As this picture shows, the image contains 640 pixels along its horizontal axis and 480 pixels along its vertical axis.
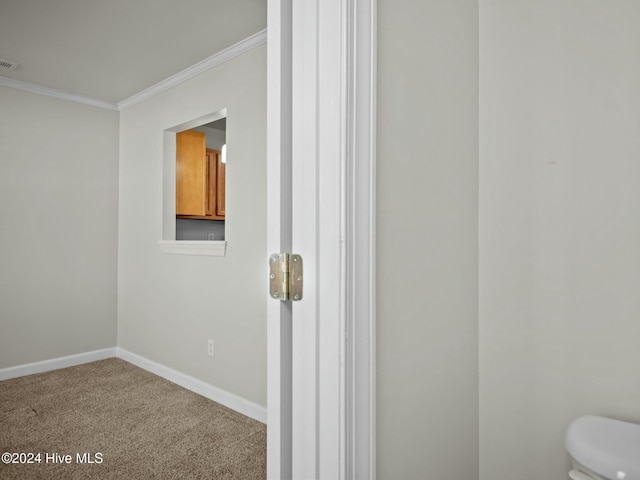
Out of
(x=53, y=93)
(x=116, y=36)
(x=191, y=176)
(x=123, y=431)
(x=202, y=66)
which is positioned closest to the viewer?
(x=123, y=431)

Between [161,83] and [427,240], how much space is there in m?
3.02

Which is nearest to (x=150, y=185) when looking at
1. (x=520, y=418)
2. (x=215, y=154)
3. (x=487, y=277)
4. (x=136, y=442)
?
(x=215, y=154)

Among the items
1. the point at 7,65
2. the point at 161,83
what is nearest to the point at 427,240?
the point at 161,83

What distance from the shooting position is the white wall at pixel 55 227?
10.7 feet

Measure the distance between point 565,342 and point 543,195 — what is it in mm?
455

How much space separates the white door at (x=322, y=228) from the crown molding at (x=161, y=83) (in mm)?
1911

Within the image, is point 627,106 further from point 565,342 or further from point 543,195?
point 565,342

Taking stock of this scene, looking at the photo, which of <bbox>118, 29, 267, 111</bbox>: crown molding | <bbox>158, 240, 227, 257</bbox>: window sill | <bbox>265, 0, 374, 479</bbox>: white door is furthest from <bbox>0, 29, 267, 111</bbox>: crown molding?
<bbox>265, 0, 374, 479</bbox>: white door

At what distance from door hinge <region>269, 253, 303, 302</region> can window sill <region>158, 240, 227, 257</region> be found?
6.60 feet

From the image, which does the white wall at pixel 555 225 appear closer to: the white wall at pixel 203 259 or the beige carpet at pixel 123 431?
the beige carpet at pixel 123 431

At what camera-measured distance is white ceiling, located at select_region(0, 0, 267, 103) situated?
223cm

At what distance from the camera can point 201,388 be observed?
2.96 meters

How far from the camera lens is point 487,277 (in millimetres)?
1369

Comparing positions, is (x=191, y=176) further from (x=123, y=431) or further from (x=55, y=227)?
(x=123, y=431)
